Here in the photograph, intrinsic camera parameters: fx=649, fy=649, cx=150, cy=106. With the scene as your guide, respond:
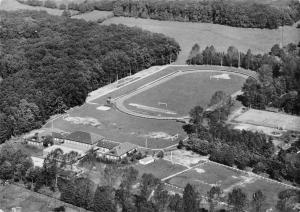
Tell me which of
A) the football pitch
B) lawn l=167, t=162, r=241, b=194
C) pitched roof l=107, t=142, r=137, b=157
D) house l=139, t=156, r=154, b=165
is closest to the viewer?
lawn l=167, t=162, r=241, b=194

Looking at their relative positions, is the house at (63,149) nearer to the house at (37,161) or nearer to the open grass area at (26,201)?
the house at (37,161)

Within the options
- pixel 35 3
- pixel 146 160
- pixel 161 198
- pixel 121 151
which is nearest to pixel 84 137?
pixel 121 151

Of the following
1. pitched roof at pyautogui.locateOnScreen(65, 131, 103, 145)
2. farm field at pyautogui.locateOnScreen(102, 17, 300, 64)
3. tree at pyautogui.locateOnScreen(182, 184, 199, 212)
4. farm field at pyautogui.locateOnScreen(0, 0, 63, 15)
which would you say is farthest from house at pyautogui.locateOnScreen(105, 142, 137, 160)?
farm field at pyautogui.locateOnScreen(0, 0, 63, 15)

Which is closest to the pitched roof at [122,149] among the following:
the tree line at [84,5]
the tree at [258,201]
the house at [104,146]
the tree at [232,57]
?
the house at [104,146]

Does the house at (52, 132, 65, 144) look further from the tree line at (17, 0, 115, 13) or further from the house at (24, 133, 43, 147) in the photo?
the tree line at (17, 0, 115, 13)

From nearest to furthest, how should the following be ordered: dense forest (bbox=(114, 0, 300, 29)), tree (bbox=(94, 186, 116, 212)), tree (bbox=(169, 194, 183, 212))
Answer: tree (bbox=(169, 194, 183, 212))
tree (bbox=(94, 186, 116, 212))
dense forest (bbox=(114, 0, 300, 29))

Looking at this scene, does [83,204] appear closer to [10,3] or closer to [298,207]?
[298,207]

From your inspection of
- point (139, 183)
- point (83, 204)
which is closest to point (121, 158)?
point (139, 183)
